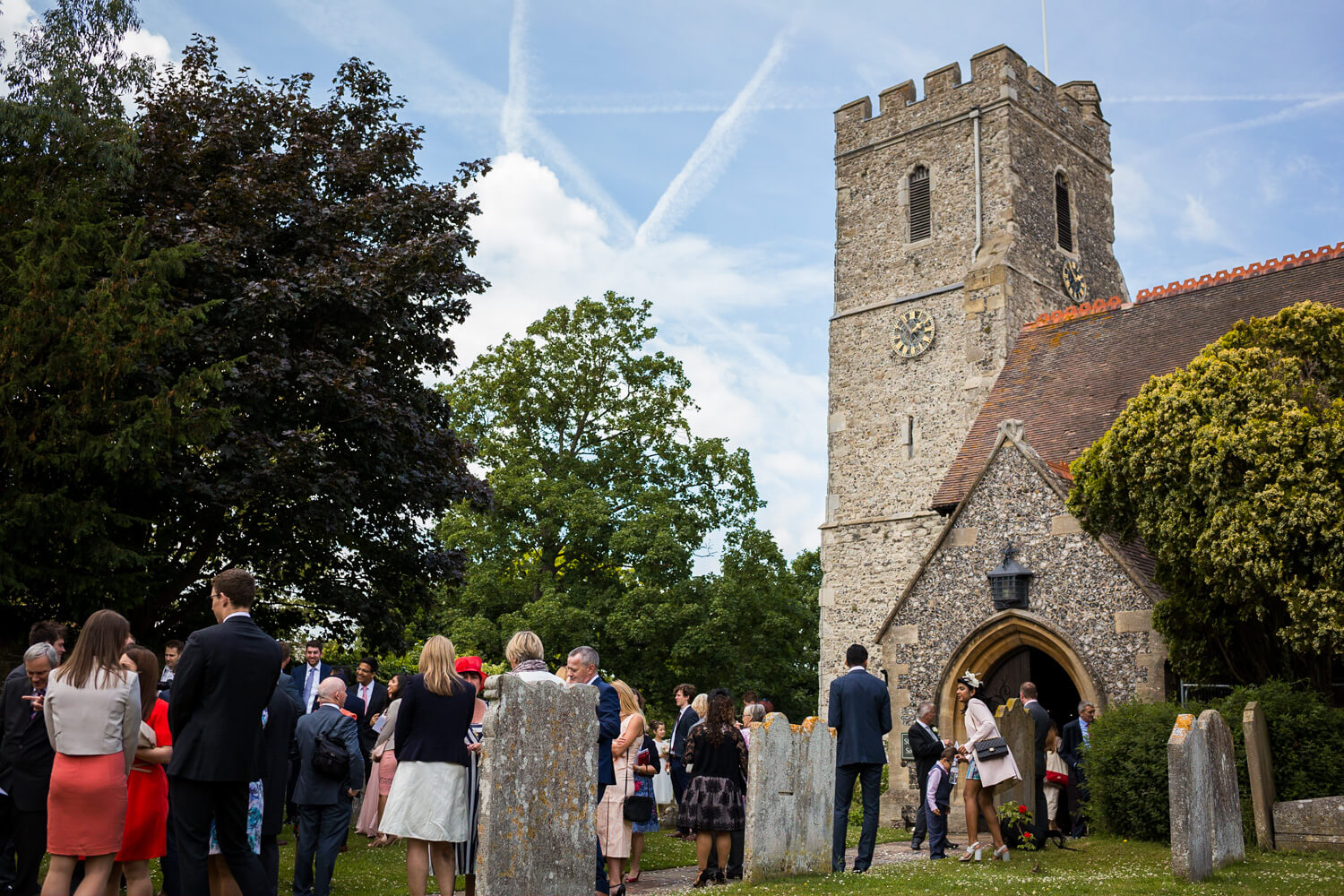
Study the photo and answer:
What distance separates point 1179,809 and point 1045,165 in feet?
72.4

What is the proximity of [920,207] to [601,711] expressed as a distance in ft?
70.7

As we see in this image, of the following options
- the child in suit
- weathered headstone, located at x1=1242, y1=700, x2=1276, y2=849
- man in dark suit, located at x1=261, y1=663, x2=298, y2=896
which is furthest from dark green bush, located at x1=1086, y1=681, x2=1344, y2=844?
man in dark suit, located at x1=261, y1=663, x2=298, y2=896

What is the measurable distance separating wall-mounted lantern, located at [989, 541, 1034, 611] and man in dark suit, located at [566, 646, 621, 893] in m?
7.70

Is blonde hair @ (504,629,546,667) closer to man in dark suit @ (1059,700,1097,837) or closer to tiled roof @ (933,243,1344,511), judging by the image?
man in dark suit @ (1059,700,1097,837)

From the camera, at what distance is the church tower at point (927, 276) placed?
81.1 ft

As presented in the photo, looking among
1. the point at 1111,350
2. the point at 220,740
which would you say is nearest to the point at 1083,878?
the point at 220,740

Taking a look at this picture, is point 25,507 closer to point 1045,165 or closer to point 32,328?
point 32,328

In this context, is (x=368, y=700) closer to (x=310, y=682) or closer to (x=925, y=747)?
(x=310, y=682)

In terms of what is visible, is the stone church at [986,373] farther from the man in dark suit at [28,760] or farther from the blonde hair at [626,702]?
the man in dark suit at [28,760]

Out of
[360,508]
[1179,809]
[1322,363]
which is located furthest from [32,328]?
[1322,363]

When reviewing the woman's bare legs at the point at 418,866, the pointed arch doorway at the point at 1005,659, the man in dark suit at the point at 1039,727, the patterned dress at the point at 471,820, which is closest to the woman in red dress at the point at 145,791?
the woman's bare legs at the point at 418,866

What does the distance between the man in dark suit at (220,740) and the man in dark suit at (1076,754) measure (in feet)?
31.5

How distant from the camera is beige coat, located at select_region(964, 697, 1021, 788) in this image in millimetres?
9789

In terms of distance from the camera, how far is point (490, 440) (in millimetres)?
31984
